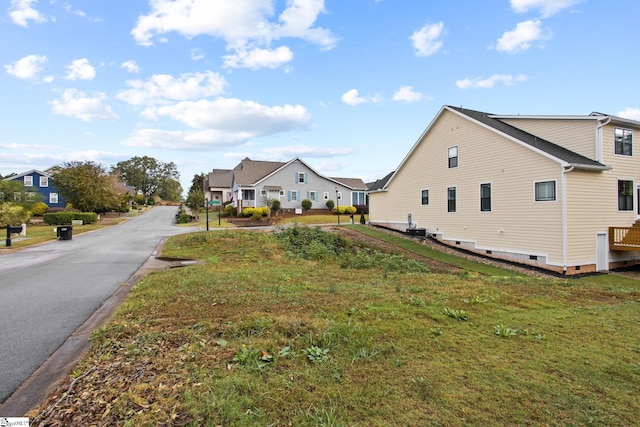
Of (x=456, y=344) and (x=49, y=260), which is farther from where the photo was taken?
(x=49, y=260)

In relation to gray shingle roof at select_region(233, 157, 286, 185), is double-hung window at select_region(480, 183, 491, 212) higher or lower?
lower

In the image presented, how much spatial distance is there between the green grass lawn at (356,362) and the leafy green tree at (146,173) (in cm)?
9113

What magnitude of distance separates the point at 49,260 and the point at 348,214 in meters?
31.3

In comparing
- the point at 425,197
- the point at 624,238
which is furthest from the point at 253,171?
the point at 624,238

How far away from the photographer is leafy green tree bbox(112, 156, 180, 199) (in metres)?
85.0

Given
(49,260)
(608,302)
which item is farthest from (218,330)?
(49,260)

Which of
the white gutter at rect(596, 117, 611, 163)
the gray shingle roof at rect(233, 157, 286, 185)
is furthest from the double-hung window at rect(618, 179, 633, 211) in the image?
the gray shingle roof at rect(233, 157, 286, 185)

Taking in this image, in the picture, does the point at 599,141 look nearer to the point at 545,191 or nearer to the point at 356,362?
the point at 545,191

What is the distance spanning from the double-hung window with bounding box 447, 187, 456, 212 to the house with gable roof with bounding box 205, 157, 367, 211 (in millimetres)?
18531

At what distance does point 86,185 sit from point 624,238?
4204 cm

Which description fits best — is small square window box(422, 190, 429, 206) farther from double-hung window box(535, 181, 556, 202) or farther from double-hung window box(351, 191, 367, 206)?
double-hung window box(351, 191, 367, 206)

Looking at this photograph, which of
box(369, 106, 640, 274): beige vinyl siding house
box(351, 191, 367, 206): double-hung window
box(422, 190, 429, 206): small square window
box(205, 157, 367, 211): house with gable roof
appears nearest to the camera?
box(369, 106, 640, 274): beige vinyl siding house

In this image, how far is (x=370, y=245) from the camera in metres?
18.0

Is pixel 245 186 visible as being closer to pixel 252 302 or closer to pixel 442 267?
pixel 442 267
